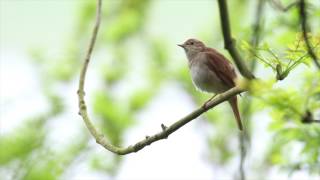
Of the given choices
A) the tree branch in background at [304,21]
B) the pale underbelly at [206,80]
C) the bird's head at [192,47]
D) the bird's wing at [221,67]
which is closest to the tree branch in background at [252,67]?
the tree branch in background at [304,21]

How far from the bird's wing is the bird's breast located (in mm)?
43

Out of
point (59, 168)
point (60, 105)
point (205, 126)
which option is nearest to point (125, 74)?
point (205, 126)

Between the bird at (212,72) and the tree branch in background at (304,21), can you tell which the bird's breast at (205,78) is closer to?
the bird at (212,72)

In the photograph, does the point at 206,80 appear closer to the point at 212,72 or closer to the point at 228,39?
the point at 212,72

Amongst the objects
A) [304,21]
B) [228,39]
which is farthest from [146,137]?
[304,21]

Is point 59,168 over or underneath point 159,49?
over

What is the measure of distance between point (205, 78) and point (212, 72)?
0.40ft

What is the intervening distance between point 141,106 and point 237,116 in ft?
17.8

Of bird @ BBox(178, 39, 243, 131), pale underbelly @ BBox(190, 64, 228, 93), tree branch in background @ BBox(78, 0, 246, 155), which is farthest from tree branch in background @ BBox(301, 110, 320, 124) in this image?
pale underbelly @ BBox(190, 64, 228, 93)

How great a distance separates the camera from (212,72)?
5.11 m

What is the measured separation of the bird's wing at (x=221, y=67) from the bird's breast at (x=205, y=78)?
0.04 meters

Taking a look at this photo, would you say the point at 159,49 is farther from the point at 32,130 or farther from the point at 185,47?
the point at 185,47

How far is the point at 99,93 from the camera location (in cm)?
1052

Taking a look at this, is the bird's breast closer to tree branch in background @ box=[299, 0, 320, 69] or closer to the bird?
the bird
